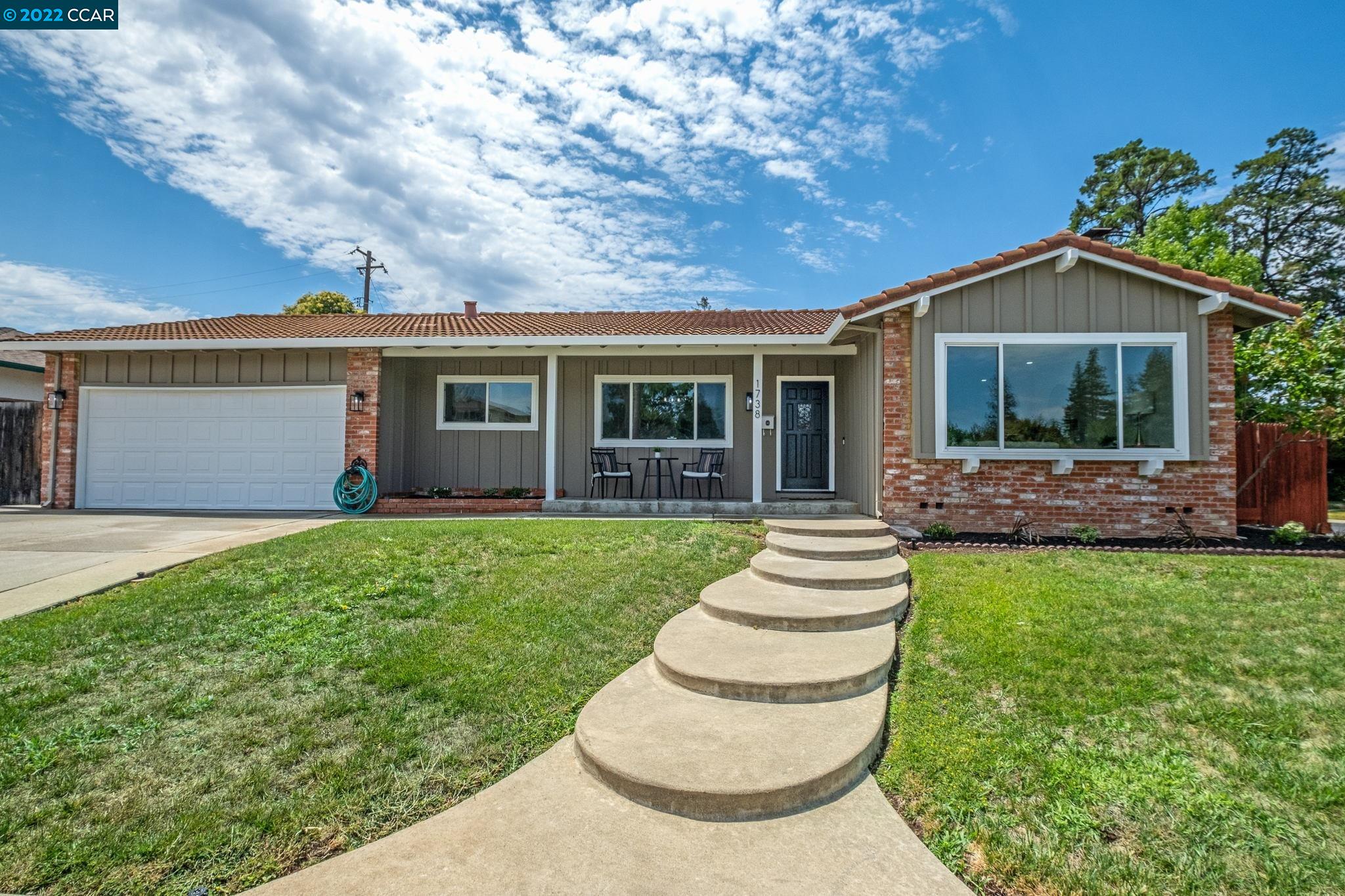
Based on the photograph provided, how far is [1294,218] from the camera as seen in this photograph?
72.4ft

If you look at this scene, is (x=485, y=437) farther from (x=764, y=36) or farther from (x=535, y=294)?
(x=535, y=294)

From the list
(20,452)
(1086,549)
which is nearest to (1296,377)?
(1086,549)

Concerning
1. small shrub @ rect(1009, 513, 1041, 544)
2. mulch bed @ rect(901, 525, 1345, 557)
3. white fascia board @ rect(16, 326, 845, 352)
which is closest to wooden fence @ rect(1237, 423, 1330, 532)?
mulch bed @ rect(901, 525, 1345, 557)

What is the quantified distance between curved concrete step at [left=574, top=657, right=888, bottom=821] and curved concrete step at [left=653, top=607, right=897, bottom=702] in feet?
0.18

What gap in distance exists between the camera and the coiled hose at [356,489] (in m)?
9.63

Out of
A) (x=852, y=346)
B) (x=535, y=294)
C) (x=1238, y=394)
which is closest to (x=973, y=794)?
(x=852, y=346)

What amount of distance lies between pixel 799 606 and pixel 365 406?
8.24 metres

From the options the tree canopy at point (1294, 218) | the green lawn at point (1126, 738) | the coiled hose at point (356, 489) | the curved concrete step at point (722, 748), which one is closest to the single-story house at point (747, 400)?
the coiled hose at point (356, 489)

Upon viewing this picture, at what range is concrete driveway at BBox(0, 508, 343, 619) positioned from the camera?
4906mm

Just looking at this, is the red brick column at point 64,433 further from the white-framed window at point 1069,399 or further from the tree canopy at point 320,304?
the tree canopy at point 320,304

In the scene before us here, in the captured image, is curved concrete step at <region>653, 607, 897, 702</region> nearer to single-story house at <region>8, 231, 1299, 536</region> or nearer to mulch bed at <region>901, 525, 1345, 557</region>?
mulch bed at <region>901, 525, 1345, 557</region>

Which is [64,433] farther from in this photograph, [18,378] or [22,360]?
[22,360]

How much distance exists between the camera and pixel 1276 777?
2.54 meters

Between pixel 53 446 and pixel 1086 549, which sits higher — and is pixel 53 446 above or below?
above
